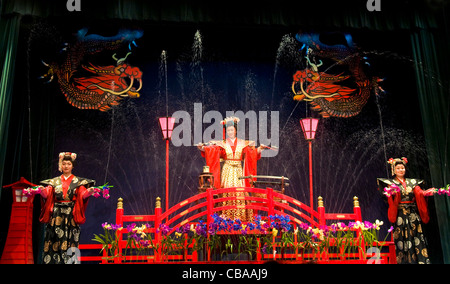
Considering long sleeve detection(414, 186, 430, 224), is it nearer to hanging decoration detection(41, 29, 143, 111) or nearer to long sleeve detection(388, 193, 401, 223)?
long sleeve detection(388, 193, 401, 223)

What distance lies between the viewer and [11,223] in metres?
Result: 6.02

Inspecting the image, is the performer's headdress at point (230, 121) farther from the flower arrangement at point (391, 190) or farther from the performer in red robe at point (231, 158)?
the flower arrangement at point (391, 190)

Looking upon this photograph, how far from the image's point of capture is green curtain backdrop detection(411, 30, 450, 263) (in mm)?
6535

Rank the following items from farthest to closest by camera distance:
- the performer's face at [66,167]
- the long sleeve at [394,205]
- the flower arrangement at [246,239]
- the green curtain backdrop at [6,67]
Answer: the green curtain backdrop at [6,67] < the long sleeve at [394,205] < the performer's face at [66,167] < the flower arrangement at [246,239]

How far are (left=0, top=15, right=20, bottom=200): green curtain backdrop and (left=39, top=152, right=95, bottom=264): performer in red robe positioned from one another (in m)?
0.79

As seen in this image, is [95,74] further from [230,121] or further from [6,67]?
[230,121]

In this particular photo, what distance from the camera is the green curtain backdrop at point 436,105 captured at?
6.54 meters

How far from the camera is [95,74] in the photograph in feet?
26.5

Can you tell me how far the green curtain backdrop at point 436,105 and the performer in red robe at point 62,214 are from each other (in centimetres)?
463

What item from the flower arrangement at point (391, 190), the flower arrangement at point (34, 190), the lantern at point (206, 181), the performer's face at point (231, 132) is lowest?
the flower arrangement at point (391, 190)
